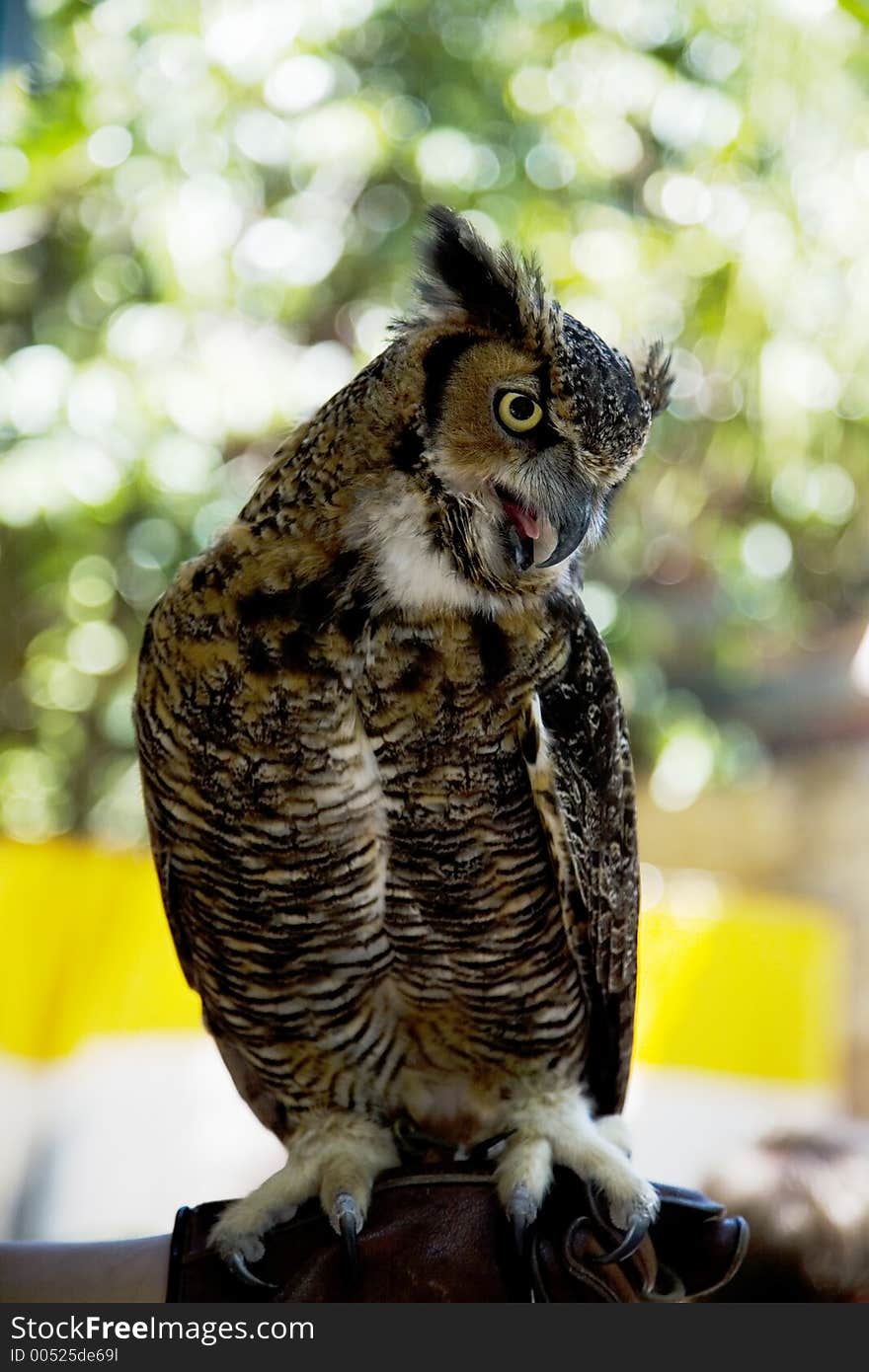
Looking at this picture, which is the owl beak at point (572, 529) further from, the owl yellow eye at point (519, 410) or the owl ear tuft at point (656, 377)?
the owl ear tuft at point (656, 377)

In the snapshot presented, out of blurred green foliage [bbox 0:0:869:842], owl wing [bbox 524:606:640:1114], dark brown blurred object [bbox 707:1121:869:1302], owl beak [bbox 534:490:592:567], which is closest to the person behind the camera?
owl beak [bbox 534:490:592:567]

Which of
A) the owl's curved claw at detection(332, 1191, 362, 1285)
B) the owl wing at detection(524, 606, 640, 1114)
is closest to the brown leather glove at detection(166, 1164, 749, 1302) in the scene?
the owl's curved claw at detection(332, 1191, 362, 1285)

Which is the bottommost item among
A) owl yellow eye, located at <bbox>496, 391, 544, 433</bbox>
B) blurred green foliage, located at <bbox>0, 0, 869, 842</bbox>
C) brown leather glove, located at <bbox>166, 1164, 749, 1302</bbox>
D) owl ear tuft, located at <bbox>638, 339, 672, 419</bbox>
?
brown leather glove, located at <bbox>166, 1164, 749, 1302</bbox>

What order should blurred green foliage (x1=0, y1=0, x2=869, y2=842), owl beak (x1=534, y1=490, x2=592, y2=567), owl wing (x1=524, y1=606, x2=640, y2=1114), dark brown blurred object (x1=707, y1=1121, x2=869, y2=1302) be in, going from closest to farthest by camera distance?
1. owl beak (x1=534, y1=490, x2=592, y2=567)
2. owl wing (x1=524, y1=606, x2=640, y2=1114)
3. dark brown blurred object (x1=707, y1=1121, x2=869, y2=1302)
4. blurred green foliage (x1=0, y1=0, x2=869, y2=842)

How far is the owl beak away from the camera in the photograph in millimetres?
1653

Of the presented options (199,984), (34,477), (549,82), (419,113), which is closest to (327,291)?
(419,113)

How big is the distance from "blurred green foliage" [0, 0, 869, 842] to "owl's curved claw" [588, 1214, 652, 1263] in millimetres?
2685

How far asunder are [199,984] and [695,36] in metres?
3.42

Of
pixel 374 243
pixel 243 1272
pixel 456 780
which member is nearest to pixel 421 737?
pixel 456 780

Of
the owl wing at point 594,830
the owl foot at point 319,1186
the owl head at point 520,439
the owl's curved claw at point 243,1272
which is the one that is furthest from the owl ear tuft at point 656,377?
the owl's curved claw at point 243,1272

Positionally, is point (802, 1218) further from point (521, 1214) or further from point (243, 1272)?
point (243, 1272)

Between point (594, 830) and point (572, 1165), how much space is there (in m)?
0.49

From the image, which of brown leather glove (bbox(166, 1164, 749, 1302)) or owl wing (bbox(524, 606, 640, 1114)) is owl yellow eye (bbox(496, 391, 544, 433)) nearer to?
owl wing (bbox(524, 606, 640, 1114))

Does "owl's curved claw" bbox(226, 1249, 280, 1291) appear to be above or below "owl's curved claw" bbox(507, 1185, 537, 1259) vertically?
below
